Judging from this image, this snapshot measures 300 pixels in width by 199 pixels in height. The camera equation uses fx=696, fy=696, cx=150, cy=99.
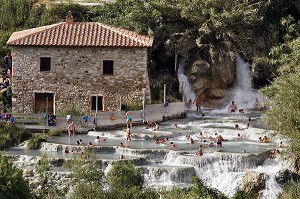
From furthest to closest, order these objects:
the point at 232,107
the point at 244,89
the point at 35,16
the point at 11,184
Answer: the point at 35,16
the point at 244,89
the point at 232,107
the point at 11,184

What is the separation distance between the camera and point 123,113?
144 feet

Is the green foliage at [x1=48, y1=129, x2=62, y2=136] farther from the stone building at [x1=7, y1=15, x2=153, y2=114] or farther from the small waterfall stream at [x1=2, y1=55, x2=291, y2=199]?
the stone building at [x1=7, y1=15, x2=153, y2=114]

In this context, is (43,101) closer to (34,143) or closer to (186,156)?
(34,143)

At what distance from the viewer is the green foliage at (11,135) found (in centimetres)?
3984

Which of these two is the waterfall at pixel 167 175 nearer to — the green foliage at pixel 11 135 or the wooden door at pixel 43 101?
the green foliage at pixel 11 135

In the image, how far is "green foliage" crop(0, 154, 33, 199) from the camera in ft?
82.1

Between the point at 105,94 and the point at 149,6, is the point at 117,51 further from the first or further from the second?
the point at 149,6

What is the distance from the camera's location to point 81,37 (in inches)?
1818

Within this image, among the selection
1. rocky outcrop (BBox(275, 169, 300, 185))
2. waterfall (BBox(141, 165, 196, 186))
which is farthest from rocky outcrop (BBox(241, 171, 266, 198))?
waterfall (BBox(141, 165, 196, 186))

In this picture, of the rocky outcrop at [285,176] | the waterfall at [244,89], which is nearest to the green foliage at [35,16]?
the waterfall at [244,89]

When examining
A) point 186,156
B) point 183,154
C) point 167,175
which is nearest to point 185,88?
point 183,154

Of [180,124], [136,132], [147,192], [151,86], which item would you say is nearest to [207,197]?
[147,192]

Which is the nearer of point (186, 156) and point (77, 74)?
point (186, 156)

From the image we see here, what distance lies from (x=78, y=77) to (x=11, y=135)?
725 cm
